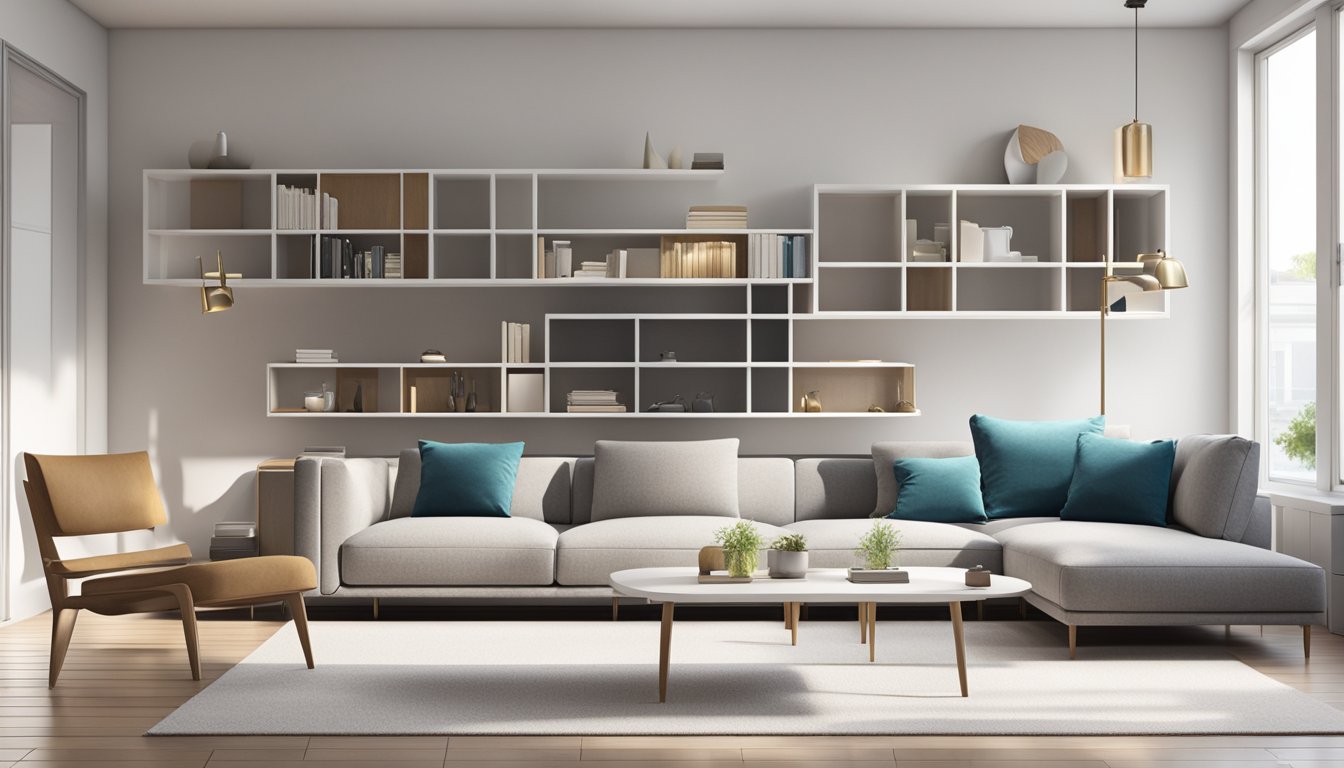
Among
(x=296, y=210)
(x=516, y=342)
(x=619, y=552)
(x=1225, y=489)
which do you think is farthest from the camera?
(x=516, y=342)

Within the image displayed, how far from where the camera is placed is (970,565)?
4.95 meters

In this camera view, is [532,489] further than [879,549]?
Yes

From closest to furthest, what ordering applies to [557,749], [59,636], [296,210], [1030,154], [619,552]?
[557,749] < [59,636] < [619,552] < [296,210] < [1030,154]

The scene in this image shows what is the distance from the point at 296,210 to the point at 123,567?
2219mm

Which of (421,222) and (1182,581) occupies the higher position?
(421,222)

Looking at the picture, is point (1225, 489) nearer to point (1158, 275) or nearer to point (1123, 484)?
point (1123, 484)

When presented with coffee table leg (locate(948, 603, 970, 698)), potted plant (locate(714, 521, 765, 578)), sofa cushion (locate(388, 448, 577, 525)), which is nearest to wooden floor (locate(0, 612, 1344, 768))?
coffee table leg (locate(948, 603, 970, 698))

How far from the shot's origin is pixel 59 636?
408 centimetres

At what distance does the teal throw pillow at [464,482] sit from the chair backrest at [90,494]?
1180 millimetres

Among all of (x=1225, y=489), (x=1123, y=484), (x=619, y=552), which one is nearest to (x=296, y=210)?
(x=619, y=552)

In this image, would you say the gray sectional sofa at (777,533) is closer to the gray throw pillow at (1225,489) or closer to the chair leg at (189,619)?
the gray throw pillow at (1225,489)

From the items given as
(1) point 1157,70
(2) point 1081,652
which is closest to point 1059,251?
(1) point 1157,70

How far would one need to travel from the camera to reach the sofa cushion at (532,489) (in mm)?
5648

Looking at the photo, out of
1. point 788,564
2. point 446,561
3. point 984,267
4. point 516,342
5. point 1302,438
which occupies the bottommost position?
point 446,561
